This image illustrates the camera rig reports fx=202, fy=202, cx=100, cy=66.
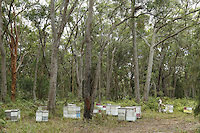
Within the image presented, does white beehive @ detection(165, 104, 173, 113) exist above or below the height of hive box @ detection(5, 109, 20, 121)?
below

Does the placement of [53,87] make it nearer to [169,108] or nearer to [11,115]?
[11,115]

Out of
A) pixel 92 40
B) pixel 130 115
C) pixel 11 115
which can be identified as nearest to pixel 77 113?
pixel 130 115

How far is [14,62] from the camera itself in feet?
55.2

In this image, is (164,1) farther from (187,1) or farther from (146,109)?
(146,109)

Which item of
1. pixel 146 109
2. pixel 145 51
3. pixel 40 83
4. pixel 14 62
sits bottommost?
pixel 146 109

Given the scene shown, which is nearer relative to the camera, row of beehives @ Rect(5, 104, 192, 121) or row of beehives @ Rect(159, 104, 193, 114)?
row of beehives @ Rect(5, 104, 192, 121)

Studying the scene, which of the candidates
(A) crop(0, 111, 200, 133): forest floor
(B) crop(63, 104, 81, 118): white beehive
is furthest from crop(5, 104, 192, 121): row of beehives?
(A) crop(0, 111, 200, 133): forest floor

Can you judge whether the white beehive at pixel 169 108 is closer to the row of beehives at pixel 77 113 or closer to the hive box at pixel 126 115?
the row of beehives at pixel 77 113

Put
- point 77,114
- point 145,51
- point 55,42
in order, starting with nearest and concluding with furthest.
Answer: point 77,114
point 55,42
point 145,51

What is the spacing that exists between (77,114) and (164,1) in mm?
9768

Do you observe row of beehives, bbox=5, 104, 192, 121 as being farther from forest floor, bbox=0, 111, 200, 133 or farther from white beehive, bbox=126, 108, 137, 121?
forest floor, bbox=0, 111, 200, 133

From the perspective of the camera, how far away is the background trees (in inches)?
453

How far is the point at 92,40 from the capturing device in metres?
19.3

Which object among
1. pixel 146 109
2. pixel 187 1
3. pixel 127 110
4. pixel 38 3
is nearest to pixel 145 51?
pixel 187 1
